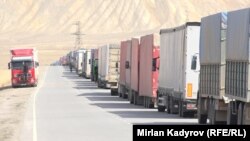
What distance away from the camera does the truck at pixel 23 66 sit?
203ft

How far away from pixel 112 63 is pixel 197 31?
2700cm

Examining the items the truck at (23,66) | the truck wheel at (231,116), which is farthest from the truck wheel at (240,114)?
the truck at (23,66)

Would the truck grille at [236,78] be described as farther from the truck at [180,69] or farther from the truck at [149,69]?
the truck at [149,69]

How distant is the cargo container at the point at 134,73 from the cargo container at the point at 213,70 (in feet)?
48.5

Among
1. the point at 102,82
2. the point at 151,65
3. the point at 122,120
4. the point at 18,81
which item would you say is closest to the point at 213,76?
the point at 122,120

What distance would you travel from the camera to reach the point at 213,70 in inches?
856

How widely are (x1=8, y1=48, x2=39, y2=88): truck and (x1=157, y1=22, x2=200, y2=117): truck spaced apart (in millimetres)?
30994

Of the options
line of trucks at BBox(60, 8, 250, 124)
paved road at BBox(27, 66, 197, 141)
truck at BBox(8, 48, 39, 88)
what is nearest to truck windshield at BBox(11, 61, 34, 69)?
truck at BBox(8, 48, 39, 88)

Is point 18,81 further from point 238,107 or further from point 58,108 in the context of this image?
point 238,107

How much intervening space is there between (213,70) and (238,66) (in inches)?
138

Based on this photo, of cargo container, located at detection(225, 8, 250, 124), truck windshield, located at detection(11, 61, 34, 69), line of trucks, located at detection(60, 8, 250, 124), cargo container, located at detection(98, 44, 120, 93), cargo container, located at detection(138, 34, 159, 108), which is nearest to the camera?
cargo container, located at detection(225, 8, 250, 124)

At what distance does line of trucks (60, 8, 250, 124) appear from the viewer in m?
18.4

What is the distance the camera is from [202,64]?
23.4m

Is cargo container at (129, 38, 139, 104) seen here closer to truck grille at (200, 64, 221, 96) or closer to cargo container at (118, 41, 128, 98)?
cargo container at (118, 41, 128, 98)
